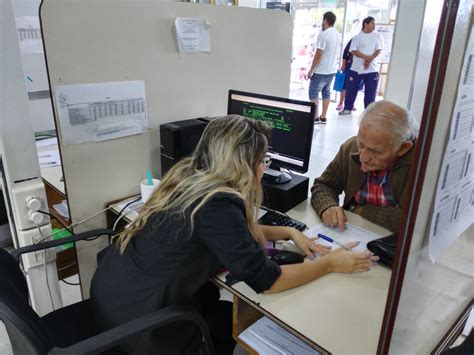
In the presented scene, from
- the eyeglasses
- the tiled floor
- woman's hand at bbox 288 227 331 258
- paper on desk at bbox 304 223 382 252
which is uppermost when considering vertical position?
the eyeglasses

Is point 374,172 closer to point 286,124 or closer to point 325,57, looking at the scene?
point 286,124

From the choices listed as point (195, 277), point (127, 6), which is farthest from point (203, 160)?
point (127, 6)

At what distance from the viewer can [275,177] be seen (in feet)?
5.95

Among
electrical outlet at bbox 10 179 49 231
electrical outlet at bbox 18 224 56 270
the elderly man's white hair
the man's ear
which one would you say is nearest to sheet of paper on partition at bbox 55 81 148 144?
electrical outlet at bbox 10 179 49 231

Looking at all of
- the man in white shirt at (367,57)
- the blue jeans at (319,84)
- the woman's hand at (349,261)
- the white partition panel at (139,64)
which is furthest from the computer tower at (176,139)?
the man in white shirt at (367,57)

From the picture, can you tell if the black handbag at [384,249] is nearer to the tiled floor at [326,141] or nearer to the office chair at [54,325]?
the office chair at [54,325]

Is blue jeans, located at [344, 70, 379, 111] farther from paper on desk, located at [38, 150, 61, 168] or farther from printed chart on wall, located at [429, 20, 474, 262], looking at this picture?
printed chart on wall, located at [429, 20, 474, 262]

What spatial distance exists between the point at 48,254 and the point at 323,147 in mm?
3692

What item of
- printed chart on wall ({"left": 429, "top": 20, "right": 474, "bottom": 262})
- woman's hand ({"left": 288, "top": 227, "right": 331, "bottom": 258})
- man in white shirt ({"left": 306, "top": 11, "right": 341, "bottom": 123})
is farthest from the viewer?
man in white shirt ({"left": 306, "top": 11, "right": 341, "bottom": 123})

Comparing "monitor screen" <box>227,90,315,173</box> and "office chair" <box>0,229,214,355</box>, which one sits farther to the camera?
"monitor screen" <box>227,90,315,173</box>

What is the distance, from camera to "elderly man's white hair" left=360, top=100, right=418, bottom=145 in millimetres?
1533

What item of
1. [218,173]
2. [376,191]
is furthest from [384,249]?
[218,173]

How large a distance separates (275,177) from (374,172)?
43cm

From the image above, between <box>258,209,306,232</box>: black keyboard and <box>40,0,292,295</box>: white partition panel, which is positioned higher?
<box>40,0,292,295</box>: white partition panel
